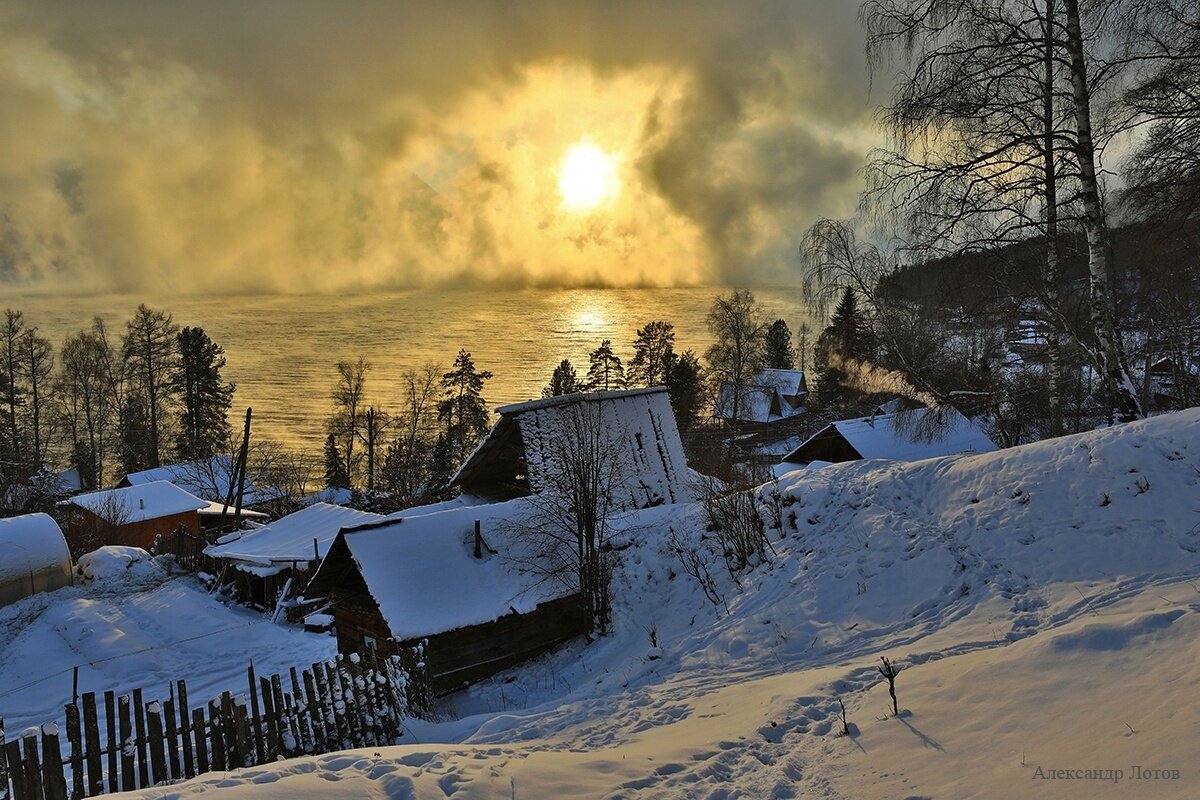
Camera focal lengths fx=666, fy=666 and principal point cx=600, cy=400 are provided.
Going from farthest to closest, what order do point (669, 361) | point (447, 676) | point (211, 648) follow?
point (669, 361) < point (211, 648) < point (447, 676)

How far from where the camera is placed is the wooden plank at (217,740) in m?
7.41

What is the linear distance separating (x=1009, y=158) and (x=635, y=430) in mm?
11533

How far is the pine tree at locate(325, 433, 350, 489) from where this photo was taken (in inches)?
1981

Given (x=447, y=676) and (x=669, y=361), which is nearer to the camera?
(x=447, y=676)

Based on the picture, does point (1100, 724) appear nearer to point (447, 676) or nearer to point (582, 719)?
point (582, 719)

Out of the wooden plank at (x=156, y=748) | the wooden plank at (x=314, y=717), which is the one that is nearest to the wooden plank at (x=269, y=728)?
the wooden plank at (x=314, y=717)

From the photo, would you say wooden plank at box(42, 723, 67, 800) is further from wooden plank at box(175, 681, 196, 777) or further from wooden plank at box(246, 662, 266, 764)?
wooden plank at box(246, 662, 266, 764)

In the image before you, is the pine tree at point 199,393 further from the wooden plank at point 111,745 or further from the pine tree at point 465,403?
the wooden plank at point 111,745

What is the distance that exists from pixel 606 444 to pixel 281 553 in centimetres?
1249

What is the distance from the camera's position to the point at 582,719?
807 centimetres

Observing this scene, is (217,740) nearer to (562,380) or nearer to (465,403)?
(465,403)

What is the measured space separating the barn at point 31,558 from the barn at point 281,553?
5.52 metres

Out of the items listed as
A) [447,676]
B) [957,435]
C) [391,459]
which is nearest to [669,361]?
[391,459]

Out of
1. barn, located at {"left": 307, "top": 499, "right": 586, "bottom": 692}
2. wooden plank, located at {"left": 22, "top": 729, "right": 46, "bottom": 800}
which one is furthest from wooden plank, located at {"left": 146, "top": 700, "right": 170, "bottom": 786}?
barn, located at {"left": 307, "top": 499, "right": 586, "bottom": 692}
